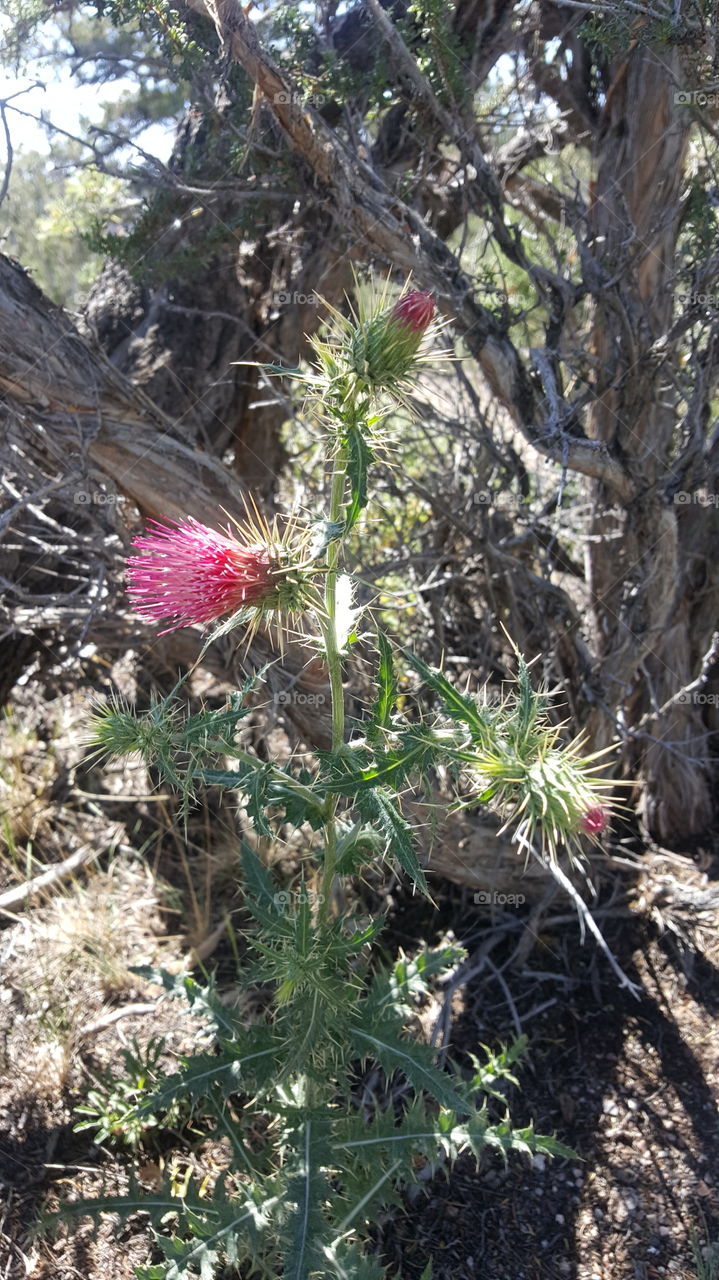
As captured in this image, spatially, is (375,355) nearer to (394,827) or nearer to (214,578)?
(214,578)

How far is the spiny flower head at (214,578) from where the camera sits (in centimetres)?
149

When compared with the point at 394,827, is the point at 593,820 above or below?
above

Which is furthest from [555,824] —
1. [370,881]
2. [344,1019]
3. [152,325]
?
[152,325]

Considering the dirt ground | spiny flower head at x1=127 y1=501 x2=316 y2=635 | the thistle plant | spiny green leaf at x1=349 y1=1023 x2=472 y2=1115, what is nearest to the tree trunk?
the dirt ground

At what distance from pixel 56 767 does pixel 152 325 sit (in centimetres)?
189

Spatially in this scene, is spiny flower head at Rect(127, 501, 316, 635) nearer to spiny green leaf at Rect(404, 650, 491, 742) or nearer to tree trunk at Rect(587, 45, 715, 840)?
spiny green leaf at Rect(404, 650, 491, 742)

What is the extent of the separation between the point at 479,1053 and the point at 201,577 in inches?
78.7

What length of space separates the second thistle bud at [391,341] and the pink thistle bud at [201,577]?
359mm

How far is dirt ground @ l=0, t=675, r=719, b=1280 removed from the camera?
226cm

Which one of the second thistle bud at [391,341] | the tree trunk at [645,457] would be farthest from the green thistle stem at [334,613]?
the tree trunk at [645,457]

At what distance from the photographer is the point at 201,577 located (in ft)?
4.87

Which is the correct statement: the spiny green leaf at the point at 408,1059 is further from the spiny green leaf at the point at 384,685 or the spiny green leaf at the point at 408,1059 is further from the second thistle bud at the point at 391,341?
the second thistle bud at the point at 391,341

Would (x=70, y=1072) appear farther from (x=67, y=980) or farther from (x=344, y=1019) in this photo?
(x=344, y=1019)

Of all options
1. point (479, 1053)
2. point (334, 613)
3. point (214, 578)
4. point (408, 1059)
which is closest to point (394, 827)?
point (334, 613)
